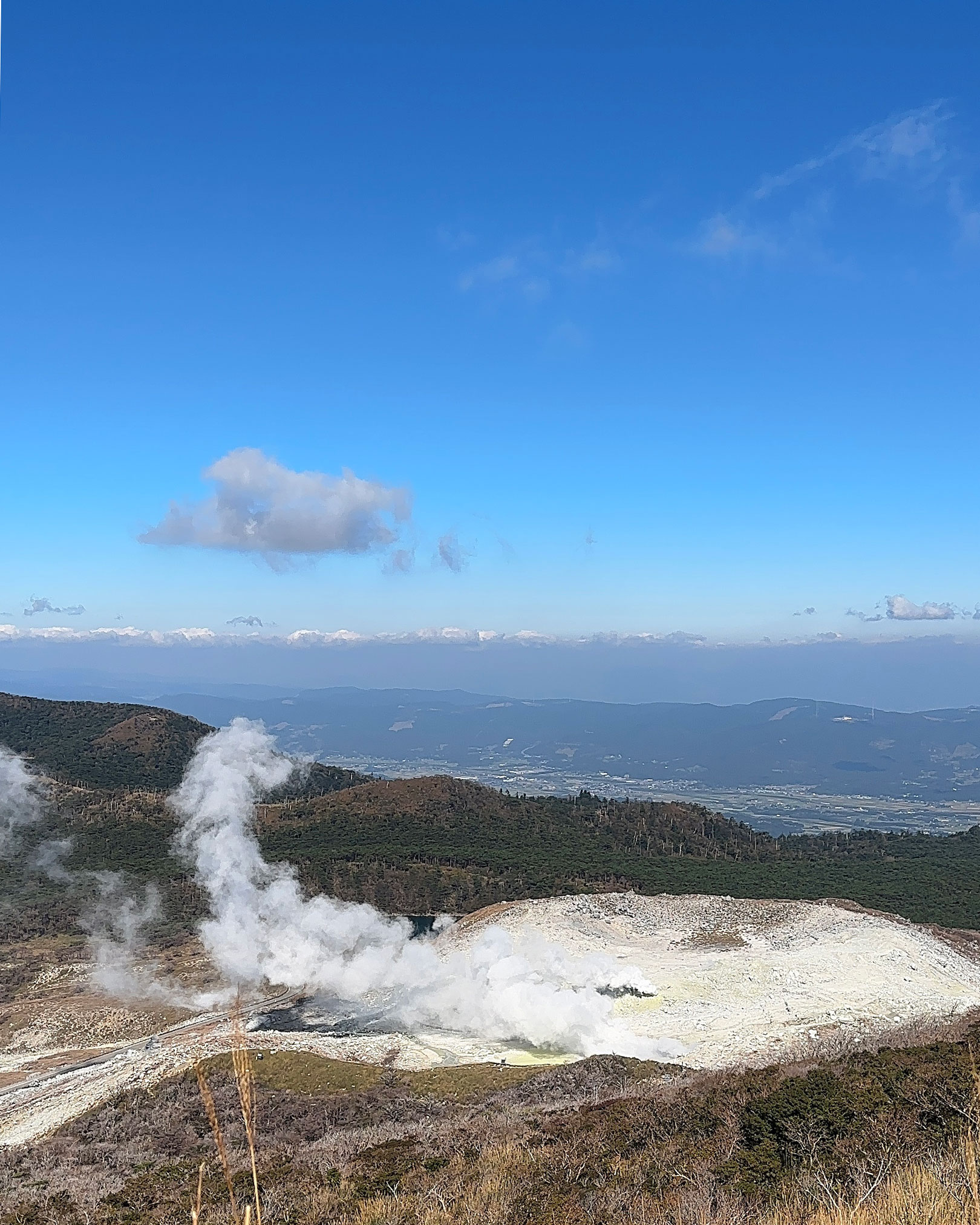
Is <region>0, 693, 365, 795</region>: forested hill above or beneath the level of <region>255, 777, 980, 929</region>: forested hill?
above

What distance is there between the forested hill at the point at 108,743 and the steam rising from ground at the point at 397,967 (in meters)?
45.9

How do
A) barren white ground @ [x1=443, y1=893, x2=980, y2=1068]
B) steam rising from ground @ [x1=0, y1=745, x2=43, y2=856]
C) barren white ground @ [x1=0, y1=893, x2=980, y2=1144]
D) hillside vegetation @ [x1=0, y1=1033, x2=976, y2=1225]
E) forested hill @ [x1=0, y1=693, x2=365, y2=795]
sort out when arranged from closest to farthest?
hillside vegetation @ [x1=0, y1=1033, x2=976, y2=1225] < barren white ground @ [x1=0, y1=893, x2=980, y2=1144] < barren white ground @ [x1=443, y1=893, x2=980, y2=1068] < steam rising from ground @ [x1=0, y1=745, x2=43, y2=856] < forested hill @ [x1=0, y1=693, x2=365, y2=795]

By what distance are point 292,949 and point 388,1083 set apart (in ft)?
75.4

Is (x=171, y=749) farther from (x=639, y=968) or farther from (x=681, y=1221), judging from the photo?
(x=681, y=1221)

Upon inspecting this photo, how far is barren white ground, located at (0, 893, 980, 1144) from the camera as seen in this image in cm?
3591

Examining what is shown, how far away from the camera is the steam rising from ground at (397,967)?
39.7 meters

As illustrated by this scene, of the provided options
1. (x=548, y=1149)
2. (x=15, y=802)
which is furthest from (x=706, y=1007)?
(x=15, y=802)

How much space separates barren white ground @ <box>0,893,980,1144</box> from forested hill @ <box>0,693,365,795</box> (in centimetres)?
7534

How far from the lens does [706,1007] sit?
41.3m

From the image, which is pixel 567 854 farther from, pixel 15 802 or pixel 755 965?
pixel 15 802

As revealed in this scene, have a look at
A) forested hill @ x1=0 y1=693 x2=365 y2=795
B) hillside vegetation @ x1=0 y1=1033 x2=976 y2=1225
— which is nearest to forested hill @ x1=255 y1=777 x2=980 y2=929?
forested hill @ x1=0 y1=693 x2=365 y2=795

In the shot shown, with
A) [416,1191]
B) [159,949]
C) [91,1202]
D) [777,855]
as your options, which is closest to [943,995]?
[416,1191]

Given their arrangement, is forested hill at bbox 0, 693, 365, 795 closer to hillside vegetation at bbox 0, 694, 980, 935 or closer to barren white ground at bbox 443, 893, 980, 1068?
hillside vegetation at bbox 0, 694, 980, 935

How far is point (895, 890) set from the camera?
74.6 meters
